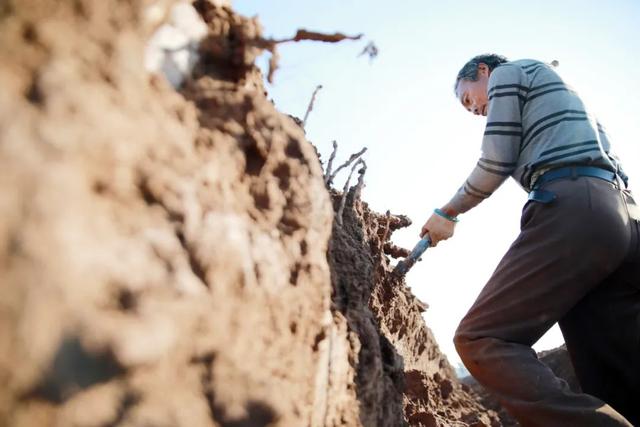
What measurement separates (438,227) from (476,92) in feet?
2.62

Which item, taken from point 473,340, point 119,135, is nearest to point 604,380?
point 473,340

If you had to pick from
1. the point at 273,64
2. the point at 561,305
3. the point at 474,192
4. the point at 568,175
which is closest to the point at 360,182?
the point at 474,192

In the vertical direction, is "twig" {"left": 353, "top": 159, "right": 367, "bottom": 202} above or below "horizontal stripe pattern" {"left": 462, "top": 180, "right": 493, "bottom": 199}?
above

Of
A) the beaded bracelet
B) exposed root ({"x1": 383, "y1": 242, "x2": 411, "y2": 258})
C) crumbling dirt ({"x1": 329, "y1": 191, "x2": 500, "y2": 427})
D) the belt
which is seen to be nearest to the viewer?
crumbling dirt ({"x1": 329, "y1": 191, "x2": 500, "y2": 427})

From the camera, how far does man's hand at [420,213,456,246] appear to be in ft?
7.11

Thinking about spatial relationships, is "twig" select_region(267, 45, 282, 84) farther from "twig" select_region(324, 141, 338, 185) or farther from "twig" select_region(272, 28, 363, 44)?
"twig" select_region(324, 141, 338, 185)

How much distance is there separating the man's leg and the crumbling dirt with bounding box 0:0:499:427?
121cm

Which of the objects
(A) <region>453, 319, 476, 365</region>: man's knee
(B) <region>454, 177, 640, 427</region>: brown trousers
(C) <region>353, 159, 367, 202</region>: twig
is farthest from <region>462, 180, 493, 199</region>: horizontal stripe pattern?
(A) <region>453, 319, 476, 365</region>: man's knee

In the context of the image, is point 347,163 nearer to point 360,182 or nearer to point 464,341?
point 360,182

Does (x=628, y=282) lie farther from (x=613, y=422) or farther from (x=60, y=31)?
(x=60, y=31)

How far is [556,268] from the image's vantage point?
144cm

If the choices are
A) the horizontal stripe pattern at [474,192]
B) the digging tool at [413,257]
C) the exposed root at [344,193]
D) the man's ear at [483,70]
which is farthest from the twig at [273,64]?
the man's ear at [483,70]

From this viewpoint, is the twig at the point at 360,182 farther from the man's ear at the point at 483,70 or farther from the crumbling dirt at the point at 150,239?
the crumbling dirt at the point at 150,239

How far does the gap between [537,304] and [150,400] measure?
1.35 meters
